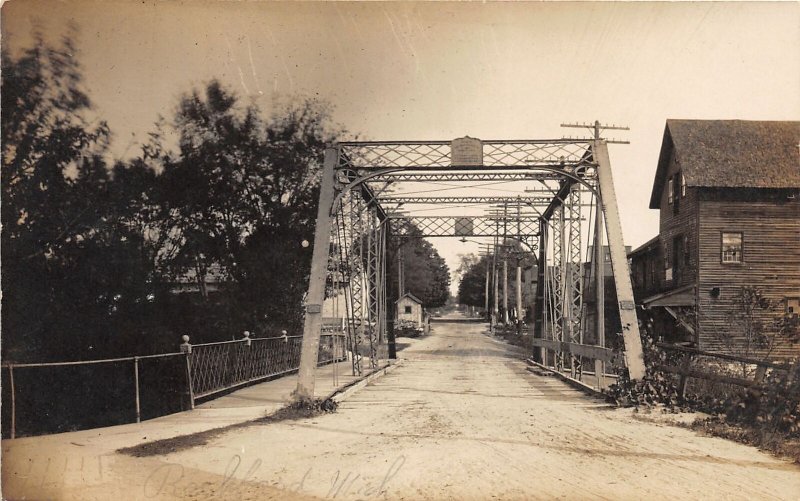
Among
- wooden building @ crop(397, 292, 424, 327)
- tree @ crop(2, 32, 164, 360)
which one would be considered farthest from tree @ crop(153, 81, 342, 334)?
wooden building @ crop(397, 292, 424, 327)

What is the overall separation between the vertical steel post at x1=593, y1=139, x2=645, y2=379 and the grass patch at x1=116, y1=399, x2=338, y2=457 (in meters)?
5.38

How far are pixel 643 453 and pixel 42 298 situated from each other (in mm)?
9345

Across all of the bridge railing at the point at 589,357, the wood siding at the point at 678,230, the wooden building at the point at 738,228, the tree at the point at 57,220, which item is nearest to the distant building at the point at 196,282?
the tree at the point at 57,220

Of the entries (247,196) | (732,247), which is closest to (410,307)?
(732,247)

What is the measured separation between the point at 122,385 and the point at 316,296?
4759 millimetres

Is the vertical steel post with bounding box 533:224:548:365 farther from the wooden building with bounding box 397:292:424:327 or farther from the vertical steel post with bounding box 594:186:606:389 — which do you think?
the wooden building with bounding box 397:292:424:327

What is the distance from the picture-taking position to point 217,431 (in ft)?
29.9

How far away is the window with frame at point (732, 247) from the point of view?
25203mm

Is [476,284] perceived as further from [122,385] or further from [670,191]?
[122,385]

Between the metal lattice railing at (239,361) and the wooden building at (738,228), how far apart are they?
14.5 m

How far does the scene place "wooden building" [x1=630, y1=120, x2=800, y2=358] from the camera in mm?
24109

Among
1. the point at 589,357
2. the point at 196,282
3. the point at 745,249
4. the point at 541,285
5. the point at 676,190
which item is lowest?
the point at 589,357

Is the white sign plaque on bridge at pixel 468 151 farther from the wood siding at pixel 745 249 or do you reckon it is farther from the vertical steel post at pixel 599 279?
the wood siding at pixel 745 249

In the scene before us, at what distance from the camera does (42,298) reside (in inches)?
424
